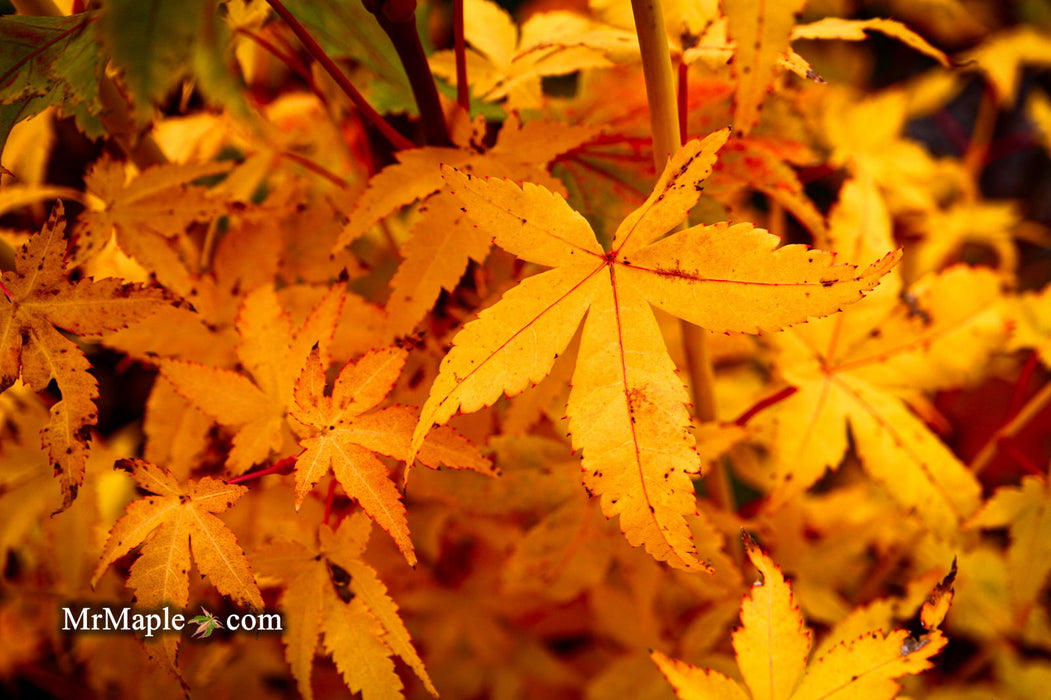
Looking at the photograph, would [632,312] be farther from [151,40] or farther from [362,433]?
[151,40]

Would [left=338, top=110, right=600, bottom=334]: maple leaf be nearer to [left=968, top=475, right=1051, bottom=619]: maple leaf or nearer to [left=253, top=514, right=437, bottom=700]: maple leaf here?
[left=253, top=514, right=437, bottom=700]: maple leaf

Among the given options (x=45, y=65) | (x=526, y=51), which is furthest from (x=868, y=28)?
(x=45, y=65)

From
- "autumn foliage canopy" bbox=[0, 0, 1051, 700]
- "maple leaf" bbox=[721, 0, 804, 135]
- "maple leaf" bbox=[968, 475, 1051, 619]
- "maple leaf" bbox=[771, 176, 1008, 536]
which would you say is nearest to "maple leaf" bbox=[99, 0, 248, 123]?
"autumn foliage canopy" bbox=[0, 0, 1051, 700]

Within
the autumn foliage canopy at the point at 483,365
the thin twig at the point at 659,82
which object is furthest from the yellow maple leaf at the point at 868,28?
the thin twig at the point at 659,82

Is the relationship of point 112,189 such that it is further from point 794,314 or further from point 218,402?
point 794,314

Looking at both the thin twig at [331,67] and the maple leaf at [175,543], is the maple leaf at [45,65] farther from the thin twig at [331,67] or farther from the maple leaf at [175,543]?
the maple leaf at [175,543]

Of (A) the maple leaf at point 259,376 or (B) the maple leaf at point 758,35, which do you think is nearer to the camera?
(B) the maple leaf at point 758,35

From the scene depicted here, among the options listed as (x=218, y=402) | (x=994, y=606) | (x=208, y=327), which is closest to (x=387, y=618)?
(x=218, y=402)

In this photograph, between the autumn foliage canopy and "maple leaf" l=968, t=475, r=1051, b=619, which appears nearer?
the autumn foliage canopy
